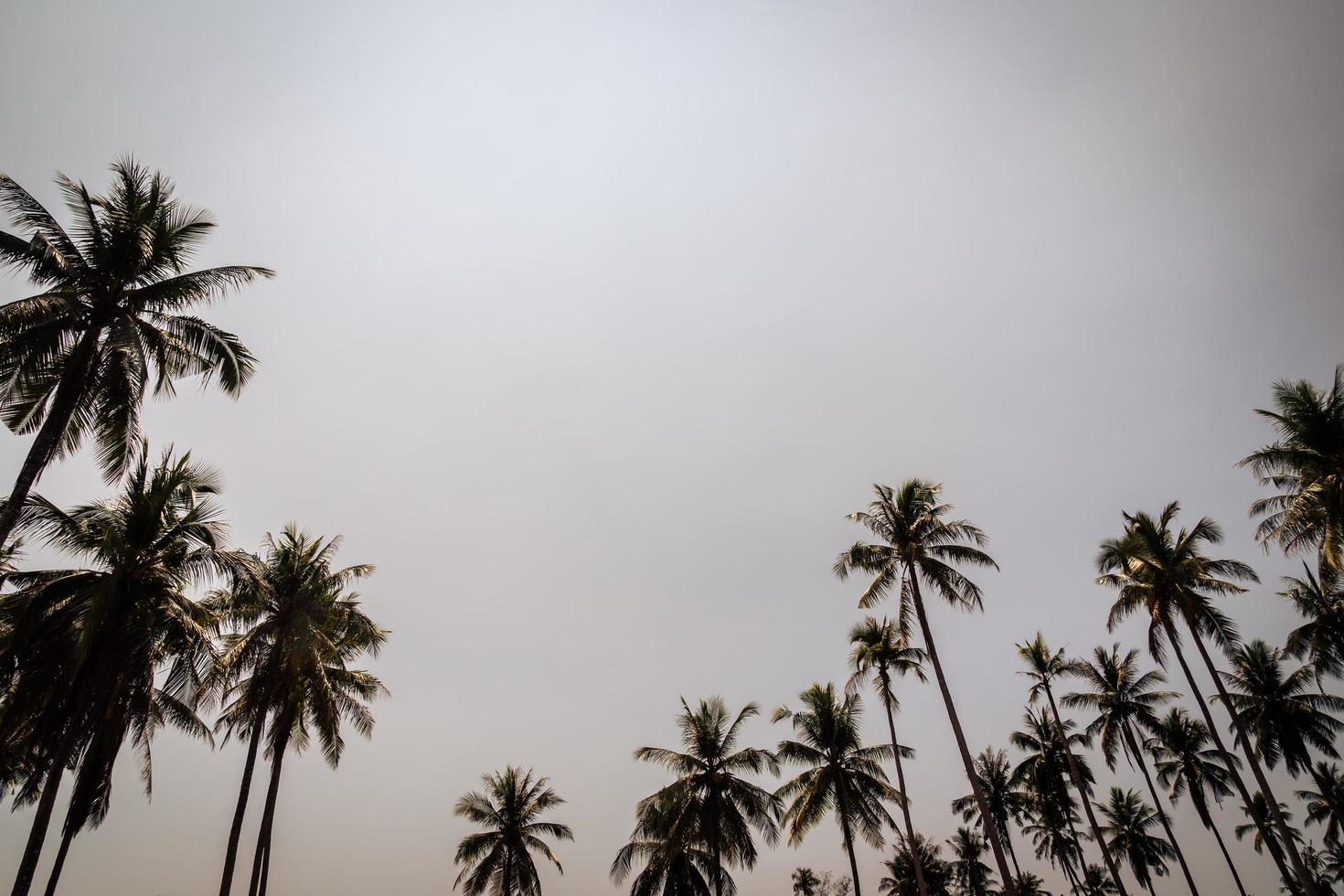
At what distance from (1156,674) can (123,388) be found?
158 feet

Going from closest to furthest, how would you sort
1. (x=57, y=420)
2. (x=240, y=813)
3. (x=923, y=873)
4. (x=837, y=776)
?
1. (x=57, y=420)
2. (x=240, y=813)
3. (x=837, y=776)
4. (x=923, y=873)

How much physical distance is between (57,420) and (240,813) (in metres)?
13.7

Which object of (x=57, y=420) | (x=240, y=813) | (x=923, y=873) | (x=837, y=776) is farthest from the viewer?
(x=923, y=873)

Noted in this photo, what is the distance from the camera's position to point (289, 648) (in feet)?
69.4

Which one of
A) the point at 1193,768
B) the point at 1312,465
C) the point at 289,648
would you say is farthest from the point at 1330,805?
the point at 289,648

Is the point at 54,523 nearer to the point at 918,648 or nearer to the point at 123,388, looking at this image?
the point at 123,388

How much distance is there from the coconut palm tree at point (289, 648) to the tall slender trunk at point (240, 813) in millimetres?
27

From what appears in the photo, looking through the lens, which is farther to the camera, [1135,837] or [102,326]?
[1135,837]

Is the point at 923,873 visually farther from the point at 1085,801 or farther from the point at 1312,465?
the point at 1312,465

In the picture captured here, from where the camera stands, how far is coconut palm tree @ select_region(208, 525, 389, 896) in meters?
20.5

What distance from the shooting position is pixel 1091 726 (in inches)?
1487

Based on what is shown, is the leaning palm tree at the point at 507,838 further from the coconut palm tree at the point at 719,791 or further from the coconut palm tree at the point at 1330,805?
the coconut palm tree at the point at 1330,805

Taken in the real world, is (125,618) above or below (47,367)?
below

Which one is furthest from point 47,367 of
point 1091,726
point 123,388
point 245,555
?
point 1091,726
